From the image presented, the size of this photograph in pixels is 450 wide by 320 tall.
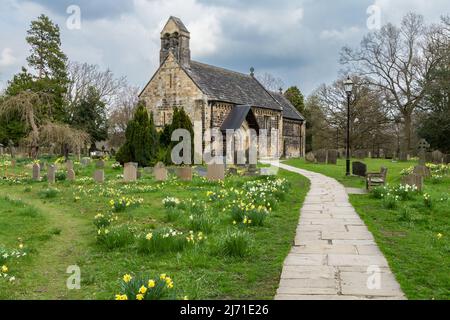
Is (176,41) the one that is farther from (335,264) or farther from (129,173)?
(335,264)

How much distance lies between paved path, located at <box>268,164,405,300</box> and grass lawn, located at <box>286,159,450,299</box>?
18 cm

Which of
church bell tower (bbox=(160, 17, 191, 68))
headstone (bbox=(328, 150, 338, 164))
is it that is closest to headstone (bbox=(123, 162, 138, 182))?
headstone (bbox=(328, 150, 338, 164))

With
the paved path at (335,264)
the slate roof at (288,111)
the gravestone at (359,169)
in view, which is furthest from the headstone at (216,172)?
the slate roof at (288,111)

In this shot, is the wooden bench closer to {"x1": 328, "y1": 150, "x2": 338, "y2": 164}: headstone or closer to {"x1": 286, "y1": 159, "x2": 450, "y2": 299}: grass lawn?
{"x1": 286, "y1": 159, "x2": 450, "y2": 299}: grass lawn

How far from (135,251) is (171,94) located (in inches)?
1180

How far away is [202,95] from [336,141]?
23.0 m

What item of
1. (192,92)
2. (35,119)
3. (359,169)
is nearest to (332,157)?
(192,92)

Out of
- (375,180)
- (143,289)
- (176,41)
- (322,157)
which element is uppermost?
(176,41)

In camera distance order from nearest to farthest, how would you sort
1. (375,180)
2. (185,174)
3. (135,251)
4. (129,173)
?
(135,251)
(375,180)
(185,174)
(129,173)

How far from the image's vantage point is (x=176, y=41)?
1416 inches

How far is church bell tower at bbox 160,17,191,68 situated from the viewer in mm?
35562
